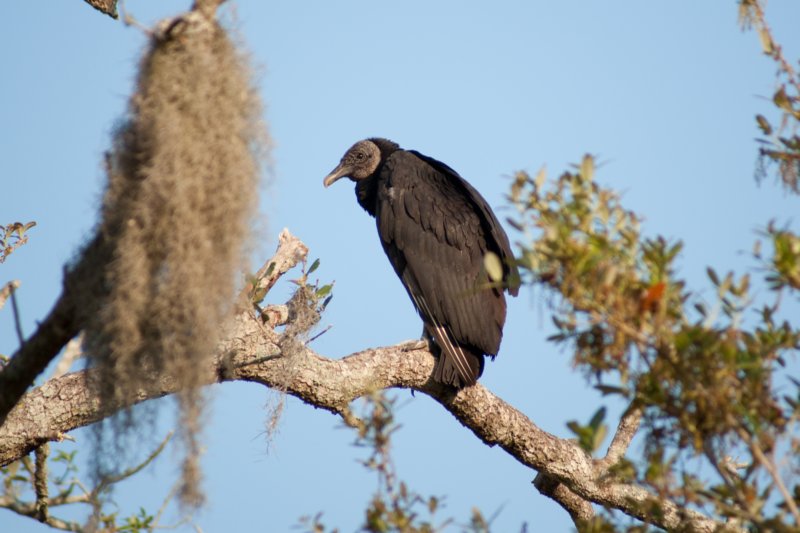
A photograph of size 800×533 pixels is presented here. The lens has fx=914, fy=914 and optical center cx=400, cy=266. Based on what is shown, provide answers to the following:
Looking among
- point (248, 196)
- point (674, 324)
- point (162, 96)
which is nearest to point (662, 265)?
point (674, 324)

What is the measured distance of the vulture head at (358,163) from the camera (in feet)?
19.9

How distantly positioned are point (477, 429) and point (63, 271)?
2532 mm

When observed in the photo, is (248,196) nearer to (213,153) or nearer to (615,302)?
(213,153)

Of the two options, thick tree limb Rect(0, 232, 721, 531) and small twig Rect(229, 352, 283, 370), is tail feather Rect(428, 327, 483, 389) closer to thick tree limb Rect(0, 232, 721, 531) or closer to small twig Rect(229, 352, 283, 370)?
thick tree limb Rect(0, 232, 721, 531)

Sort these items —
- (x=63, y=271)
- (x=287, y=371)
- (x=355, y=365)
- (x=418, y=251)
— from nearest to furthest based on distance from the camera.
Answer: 1. (x=63, y=271)
2. (x=287, y=371)
3. (x=355, y=365)
4. (x=418, y=251)

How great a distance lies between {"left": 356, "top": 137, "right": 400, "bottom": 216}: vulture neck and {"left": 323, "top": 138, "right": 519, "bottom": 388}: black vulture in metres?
0.08

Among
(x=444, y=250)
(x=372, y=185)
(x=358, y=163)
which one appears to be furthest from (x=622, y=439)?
(x=358, y=163)

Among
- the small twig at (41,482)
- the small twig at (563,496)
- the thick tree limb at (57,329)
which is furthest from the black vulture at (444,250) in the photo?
the thick tree limb at (57,329)

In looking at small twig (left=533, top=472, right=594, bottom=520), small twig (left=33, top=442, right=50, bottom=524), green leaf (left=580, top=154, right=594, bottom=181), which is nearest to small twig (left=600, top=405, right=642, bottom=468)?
small twig (left=533, top=472, right=594, bottom=520)

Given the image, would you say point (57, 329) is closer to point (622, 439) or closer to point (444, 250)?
point (444, 250)

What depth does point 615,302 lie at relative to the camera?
1.92 metres

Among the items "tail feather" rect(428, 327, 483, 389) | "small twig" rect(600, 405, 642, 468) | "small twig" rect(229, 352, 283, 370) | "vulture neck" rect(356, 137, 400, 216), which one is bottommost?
"small twig" rect(600, 405, 642, 468)

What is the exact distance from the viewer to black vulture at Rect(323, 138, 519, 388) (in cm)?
471

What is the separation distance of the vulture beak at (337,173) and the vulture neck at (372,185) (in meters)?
0.14
